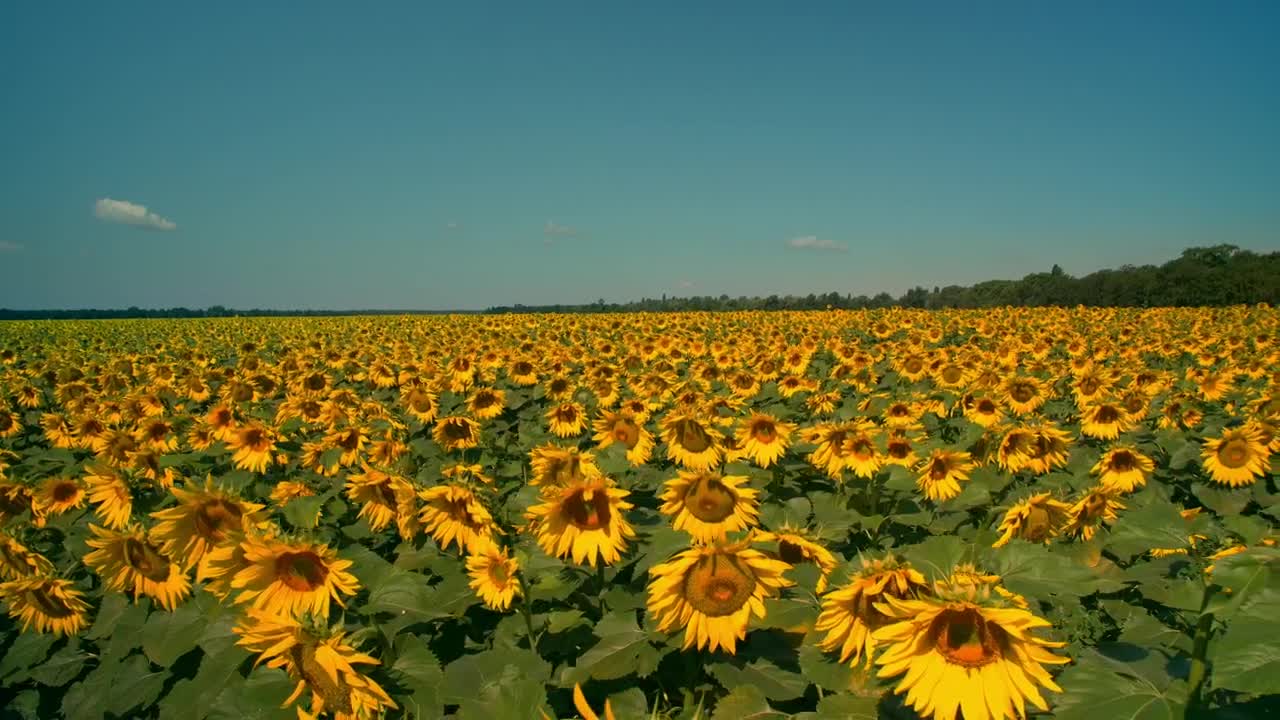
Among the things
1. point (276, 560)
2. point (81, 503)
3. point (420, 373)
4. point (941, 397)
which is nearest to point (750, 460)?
point (941, 397)

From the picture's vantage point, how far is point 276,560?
8.43ft

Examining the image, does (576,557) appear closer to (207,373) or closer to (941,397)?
(941,397)

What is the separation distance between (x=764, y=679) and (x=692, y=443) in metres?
2.83

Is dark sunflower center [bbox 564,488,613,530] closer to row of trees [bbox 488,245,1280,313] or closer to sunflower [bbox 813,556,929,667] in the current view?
sunflower [bbox 813,556,929,667]


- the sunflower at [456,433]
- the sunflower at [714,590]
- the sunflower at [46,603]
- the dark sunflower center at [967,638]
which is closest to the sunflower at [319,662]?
the sunflower at [714,590]

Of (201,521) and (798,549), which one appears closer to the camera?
(798,549)

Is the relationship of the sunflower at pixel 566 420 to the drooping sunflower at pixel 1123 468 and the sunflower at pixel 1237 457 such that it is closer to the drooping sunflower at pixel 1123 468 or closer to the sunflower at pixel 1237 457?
the drooping sunflower at pixel 1123 468

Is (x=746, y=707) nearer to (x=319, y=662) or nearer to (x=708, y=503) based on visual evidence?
(x=708, y=503)

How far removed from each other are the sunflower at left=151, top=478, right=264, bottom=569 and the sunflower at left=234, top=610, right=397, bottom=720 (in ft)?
3.53

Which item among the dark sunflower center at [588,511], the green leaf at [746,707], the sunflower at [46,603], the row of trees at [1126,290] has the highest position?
the row of trees at [1126,290]

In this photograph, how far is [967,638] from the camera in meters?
1.81

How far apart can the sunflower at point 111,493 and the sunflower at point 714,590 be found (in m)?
3.94

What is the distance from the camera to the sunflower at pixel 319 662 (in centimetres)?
201

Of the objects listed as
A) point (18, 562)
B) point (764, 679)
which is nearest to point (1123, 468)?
point (764, 679)
